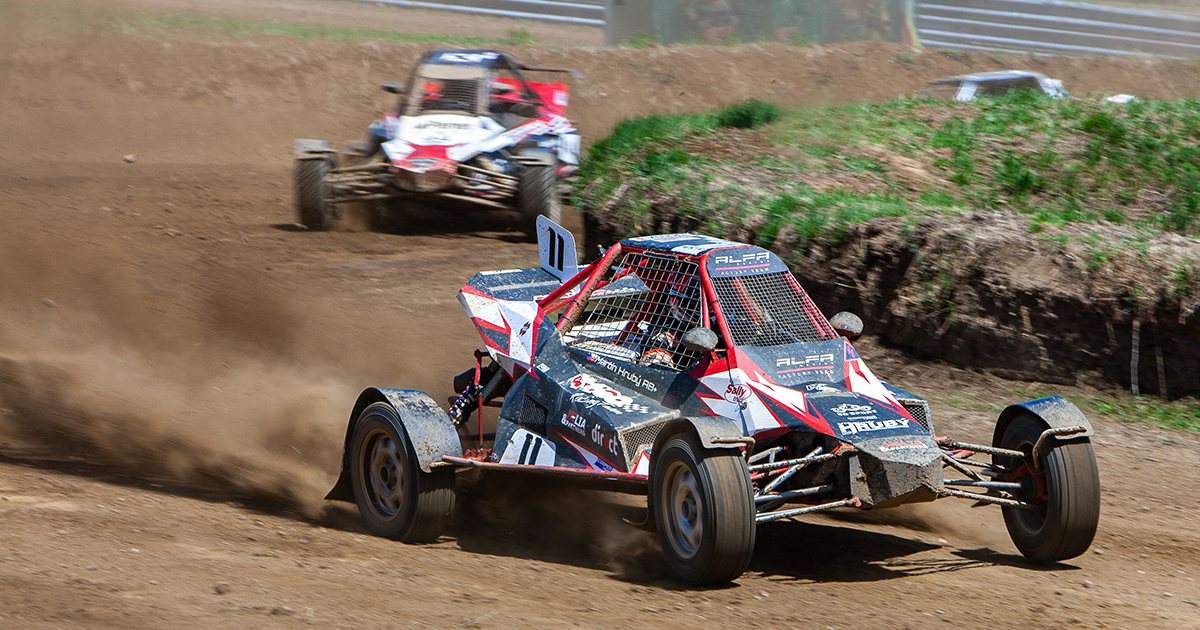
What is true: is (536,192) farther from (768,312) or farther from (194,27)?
(194,27)

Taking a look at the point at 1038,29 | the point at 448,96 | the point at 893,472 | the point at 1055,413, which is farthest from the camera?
the point at 1038,29

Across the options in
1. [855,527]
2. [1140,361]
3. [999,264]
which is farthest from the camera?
[999,264]

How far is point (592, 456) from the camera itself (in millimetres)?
5000

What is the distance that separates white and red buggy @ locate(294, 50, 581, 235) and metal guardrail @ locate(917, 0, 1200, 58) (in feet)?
54.8

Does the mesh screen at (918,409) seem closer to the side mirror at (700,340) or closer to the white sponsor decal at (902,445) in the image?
the white sponsor decal at (902,445)

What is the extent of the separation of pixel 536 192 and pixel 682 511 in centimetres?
864

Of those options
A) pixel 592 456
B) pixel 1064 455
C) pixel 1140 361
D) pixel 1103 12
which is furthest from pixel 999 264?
pixel 1103 12

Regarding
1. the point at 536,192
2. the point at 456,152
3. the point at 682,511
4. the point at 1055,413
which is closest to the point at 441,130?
the point at 456,152

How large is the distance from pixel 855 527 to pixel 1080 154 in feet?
23.7

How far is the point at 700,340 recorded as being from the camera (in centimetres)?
472

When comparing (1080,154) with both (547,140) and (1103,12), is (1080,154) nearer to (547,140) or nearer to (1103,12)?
(547,140)

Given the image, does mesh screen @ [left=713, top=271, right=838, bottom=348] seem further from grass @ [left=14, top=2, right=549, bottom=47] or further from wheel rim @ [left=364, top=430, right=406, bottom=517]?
grass @ [left=14, top=2, right=549, bottom=47]

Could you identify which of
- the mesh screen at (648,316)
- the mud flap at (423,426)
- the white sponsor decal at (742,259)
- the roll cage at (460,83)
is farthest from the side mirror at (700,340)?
the roll cage at (460,83)

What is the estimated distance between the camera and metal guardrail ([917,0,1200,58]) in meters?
27.8
